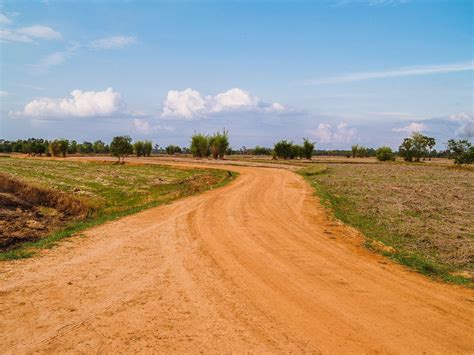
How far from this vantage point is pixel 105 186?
32.6 meters

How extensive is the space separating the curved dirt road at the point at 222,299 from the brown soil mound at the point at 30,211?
10.0 feet

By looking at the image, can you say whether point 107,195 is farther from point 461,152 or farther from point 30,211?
point 461,152

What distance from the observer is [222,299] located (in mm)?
9289

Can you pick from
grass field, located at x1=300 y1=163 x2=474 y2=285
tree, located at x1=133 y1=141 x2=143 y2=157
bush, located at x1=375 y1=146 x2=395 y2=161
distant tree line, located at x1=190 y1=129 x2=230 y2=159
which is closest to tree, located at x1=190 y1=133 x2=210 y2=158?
distant tree line, located at x1=190 y1=129 x2=230 y2=159

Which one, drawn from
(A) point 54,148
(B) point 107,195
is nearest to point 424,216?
(B) point 107,195

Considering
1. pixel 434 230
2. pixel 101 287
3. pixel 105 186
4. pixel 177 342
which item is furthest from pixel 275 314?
pixel 105 186

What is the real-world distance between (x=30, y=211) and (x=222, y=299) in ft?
51.4

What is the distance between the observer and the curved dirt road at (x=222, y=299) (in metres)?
7.38

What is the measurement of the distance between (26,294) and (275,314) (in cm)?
603

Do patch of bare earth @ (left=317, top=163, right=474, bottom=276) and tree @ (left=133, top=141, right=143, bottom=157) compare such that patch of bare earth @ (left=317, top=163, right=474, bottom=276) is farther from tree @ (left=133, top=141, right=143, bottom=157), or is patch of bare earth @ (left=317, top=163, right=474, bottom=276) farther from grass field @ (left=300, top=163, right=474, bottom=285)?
tree @ (left=133, top=141, right=143, bottom=157)

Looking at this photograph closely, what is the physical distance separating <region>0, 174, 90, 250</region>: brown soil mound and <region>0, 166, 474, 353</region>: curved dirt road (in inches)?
120

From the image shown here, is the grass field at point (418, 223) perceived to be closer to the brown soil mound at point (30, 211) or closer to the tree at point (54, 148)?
the brown soil mound at point (30, 211)

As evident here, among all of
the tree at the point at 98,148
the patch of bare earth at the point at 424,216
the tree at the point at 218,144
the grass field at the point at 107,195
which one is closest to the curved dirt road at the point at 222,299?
the grass field at the point at 107,195

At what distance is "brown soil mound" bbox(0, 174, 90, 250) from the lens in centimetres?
1639
